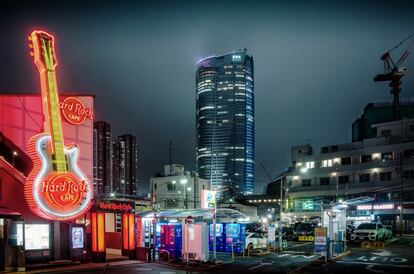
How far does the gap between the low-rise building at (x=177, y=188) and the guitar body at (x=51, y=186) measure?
6760cm

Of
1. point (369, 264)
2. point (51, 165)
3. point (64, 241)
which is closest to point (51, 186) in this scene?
point (51, 165)

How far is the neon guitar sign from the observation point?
23.9 metres

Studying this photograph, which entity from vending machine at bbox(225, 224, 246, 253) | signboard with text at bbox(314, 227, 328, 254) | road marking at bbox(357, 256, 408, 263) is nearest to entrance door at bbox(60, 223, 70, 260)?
vending machine at bbox(225, 224, 246, 253)

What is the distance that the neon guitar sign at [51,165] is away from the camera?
2389 centimetres

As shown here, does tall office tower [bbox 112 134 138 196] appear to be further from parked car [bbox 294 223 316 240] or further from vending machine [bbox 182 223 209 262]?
vending machine [bbox 182 223 209 262]

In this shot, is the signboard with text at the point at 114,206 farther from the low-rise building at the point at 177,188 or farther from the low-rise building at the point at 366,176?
the low-rise building at the point at 177,188

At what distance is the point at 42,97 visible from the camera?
83.6ft

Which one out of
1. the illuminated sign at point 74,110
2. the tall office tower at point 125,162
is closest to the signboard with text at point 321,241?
the illuminated sign at point 74,110

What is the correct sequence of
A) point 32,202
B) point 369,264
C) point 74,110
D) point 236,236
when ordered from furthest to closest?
point 236,236 < point 74,110 < point 369,264 < point 32,202

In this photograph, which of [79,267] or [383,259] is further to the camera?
[383,259]

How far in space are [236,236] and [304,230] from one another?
686 inches

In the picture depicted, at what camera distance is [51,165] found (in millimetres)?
24469

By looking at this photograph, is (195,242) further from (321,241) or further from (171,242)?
(321,241)

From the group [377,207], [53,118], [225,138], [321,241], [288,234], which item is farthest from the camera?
[225,138]
